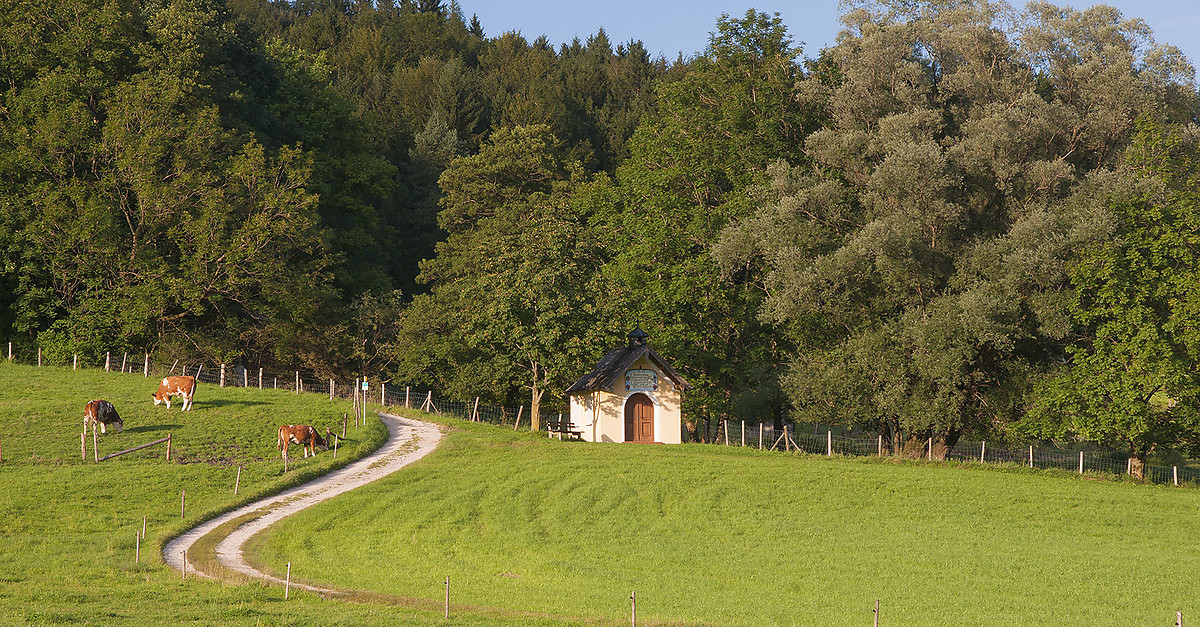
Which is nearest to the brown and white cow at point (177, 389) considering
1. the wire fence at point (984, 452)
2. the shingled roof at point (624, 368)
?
the shingled roof at point (624, 368)

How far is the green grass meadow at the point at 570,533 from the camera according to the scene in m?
22.6

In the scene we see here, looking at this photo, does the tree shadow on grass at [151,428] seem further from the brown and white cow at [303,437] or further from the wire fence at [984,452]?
the wire fence at [984,452]

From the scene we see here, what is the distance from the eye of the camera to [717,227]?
57.0 m

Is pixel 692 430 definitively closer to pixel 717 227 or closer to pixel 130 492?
pixel 717 227

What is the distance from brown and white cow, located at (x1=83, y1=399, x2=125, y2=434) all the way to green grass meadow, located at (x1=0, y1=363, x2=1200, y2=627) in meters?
0.79

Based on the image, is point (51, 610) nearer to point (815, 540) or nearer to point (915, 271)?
point (815, 540)

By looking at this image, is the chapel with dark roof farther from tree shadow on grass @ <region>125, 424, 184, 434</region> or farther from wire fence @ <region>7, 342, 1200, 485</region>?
tree shadow on grass @ <region>125, 424, 184, 434</region>

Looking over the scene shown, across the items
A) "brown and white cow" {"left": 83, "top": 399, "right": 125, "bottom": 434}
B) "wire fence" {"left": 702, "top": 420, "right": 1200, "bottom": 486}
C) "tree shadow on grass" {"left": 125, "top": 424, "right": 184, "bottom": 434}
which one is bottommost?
"wire fence" {"left": 702, "top": 420, "right": 1200, "bottom": 486}

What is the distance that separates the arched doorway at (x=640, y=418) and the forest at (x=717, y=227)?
9.94ft

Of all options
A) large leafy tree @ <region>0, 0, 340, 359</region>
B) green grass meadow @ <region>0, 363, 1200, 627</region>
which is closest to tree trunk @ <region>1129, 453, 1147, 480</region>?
green grass meadow @ <region>0, 363, 1200, 627</region>

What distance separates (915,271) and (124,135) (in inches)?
1673

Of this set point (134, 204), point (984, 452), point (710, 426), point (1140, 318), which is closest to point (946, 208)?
point (1140, 318)

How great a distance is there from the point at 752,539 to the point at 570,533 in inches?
210

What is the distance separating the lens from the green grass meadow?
74.0 ft
